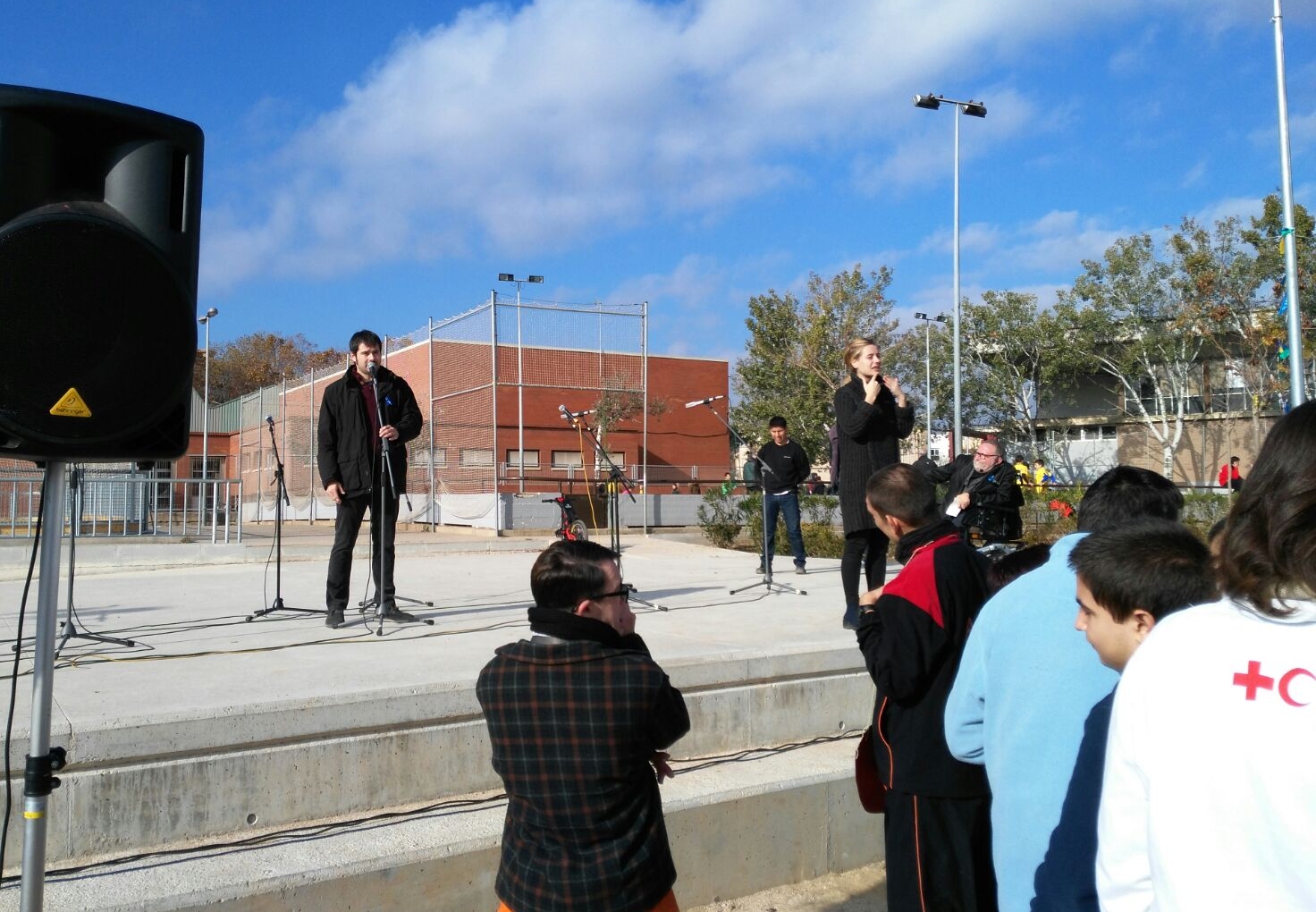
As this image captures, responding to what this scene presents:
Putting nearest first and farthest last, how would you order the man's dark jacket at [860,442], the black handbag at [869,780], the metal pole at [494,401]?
the black handbag at [869,780]
the man's dark jacket at [860,442]
the metal pole at [494,401]

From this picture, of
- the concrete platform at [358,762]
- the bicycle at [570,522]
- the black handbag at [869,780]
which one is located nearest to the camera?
the black handbag at [869,780]

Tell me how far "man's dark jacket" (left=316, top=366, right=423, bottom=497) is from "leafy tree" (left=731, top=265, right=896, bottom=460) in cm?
2845

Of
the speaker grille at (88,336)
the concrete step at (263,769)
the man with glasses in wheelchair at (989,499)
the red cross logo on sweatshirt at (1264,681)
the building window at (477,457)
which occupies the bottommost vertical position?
the concrete step at (263,769)

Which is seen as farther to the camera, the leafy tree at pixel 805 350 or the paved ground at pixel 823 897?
the leafy tree at pixel 805 350

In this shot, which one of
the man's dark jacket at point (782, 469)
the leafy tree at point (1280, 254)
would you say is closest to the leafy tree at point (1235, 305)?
the leafy tree at point (1280, 254)

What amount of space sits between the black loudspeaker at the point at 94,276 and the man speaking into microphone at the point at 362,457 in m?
3.61

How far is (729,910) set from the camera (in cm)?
437

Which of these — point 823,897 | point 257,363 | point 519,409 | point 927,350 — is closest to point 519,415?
point 519,409

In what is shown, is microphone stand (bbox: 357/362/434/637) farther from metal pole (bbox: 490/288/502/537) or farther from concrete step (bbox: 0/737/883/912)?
metal pole (bbox: 490/288/502/537)

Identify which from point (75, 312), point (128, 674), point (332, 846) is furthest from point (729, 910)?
point (75, 312)

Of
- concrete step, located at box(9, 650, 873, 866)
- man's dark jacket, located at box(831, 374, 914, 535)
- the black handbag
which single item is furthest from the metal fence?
the black handbag

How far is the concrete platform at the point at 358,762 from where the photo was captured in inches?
139

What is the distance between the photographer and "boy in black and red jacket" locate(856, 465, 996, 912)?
9.66ft

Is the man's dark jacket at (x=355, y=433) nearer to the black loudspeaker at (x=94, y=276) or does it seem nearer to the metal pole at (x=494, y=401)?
the black loudspeaker at (x=94, y=276)
